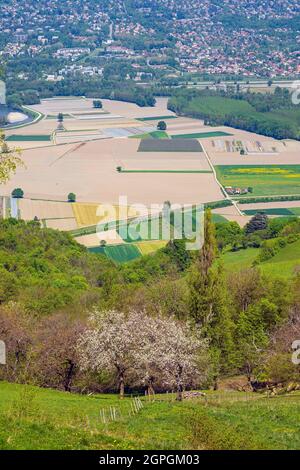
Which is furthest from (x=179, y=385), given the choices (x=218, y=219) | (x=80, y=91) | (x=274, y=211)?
(x=80, y=91)

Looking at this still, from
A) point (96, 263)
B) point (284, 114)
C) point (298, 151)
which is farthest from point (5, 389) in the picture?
point (284, 114)

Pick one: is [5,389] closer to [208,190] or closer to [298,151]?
[208,190]

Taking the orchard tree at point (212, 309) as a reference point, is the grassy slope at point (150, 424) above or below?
above

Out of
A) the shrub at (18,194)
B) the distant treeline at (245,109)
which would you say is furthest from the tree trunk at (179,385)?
the distant treeline at (245,109)

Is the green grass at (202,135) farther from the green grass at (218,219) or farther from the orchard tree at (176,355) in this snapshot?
the orchard tree at (176,355)

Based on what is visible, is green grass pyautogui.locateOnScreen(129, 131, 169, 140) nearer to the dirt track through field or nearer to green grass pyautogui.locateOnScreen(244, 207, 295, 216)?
the dirt track through field

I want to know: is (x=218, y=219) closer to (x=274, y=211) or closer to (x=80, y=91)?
(x=274, y=211)

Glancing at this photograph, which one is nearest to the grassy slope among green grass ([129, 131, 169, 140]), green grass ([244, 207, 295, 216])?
green grass ([244, 207, 295, 216])
